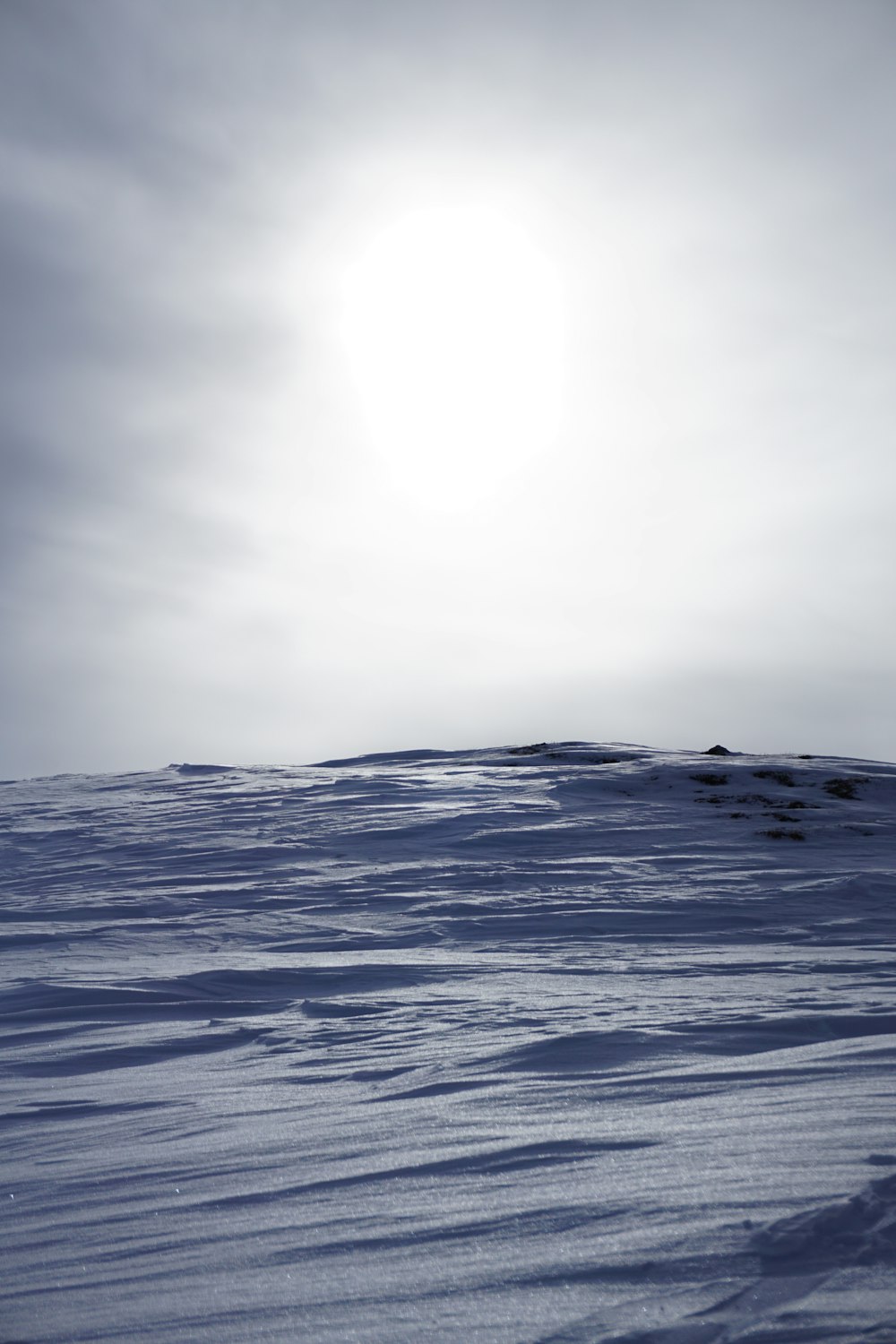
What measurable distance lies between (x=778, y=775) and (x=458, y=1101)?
27.2 feet

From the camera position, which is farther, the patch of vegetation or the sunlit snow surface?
the patch of vegetation

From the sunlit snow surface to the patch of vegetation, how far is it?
255 centimetres

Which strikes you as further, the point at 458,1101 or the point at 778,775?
the point at 778,775

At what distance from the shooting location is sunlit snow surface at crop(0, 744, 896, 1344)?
159 cm

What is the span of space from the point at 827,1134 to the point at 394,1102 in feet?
3.73

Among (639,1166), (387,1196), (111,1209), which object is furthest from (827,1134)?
(111,1209)

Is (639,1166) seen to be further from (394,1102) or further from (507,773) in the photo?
(507,773)

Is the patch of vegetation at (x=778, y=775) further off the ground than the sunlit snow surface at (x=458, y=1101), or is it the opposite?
the patch of vegetation at (x=778, y=775)

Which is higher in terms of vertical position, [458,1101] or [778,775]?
[778,775]

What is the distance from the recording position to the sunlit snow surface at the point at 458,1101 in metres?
1.59

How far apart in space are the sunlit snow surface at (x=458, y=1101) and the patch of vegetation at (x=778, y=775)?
2.55 m

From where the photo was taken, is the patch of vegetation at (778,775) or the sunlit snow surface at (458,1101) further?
the patch of vegetation at (778,775)

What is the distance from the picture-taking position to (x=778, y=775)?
33.4 feet

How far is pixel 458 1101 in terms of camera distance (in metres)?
2.64
